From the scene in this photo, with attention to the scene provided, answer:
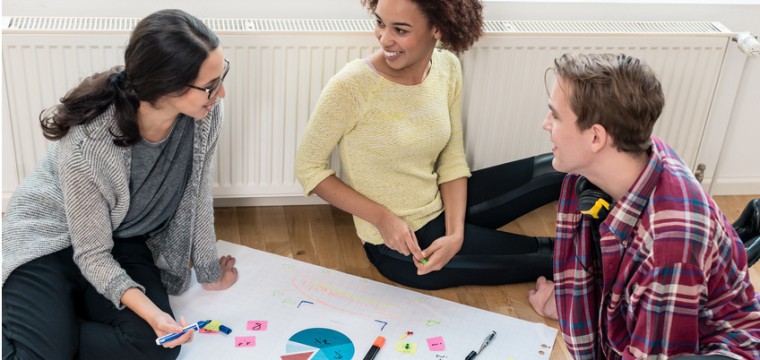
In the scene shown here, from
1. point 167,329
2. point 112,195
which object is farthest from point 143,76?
point 167,329

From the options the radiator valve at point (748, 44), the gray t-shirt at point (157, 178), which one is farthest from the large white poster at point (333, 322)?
the radiator valve at point (748, 44)

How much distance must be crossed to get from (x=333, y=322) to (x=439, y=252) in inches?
12.6

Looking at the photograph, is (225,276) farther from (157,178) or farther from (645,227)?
(645,227)

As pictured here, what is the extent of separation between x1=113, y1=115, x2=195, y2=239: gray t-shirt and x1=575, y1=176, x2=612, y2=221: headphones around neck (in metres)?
0.89

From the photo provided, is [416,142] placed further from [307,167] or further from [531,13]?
[531,13]

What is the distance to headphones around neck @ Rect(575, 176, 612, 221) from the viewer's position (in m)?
1.58

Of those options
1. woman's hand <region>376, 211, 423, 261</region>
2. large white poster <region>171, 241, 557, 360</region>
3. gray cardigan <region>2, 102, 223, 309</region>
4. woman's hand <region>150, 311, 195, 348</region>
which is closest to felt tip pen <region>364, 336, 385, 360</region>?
large white poster <region>171, 241, 557, 360</region>

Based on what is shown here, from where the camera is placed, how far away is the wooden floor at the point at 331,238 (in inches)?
86.7

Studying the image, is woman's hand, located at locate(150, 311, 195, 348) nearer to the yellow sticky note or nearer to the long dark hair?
the long dark hair

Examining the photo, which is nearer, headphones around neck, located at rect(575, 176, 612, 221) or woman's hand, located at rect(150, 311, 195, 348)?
headphones around neck, located at rect(575, 176, 612, 221)

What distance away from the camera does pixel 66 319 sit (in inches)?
68.6

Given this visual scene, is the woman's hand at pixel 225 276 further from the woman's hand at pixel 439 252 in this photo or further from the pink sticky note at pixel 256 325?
the woman's hand at pixel 439 252

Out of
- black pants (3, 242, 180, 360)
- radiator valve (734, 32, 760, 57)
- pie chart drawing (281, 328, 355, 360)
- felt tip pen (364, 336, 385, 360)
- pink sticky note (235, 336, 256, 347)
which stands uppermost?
radiator valve (734, 32, 760, 57)

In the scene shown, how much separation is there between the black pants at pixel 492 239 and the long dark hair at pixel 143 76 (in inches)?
30.2
